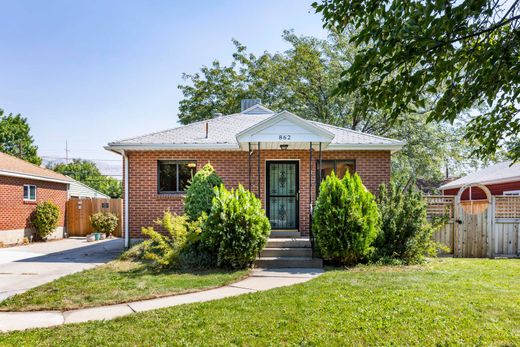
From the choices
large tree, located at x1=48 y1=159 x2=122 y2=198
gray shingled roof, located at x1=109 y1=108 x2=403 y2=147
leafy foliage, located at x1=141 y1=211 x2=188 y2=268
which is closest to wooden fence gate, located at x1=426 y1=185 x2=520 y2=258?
gray shingled roof, located at x1=109 y1=108 x2=403 y2=147

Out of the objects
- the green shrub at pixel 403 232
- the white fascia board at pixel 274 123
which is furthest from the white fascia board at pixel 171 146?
the green shrub at pixel 403 232

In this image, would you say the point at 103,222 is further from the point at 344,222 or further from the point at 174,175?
the point at 344,222

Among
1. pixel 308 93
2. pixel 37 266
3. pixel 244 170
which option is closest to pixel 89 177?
pixel 308 93

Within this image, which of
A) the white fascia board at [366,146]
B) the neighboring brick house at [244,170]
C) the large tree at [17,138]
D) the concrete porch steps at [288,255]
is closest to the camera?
the concrete porch steps at [288,255]

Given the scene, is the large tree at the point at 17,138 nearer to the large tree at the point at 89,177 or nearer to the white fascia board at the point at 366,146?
the large tree at the point at 89,177

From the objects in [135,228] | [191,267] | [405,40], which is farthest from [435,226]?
[135,228]

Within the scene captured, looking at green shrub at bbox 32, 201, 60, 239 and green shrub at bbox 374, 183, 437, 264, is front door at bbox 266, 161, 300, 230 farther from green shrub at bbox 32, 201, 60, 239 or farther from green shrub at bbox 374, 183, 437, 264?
green shrub at bbox 32, 201, 60, 239

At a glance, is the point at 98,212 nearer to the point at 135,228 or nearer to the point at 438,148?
the point at 135,228

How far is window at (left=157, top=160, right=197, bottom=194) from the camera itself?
35.6 ft

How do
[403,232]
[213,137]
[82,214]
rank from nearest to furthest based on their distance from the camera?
[403,232] → [213,137] → [82,214]

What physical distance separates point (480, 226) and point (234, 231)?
7.13m

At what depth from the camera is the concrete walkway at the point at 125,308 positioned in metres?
4.44

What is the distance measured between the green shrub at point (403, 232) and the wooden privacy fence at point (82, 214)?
13816mm

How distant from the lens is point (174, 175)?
10.9 m
